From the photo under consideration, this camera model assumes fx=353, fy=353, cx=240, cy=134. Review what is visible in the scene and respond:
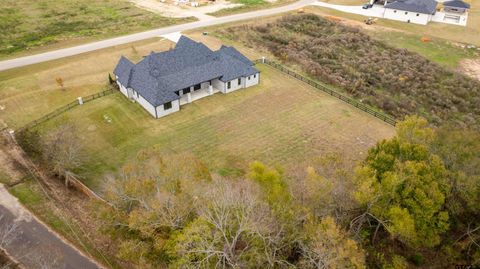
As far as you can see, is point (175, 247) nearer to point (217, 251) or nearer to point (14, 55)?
point (217, 251)

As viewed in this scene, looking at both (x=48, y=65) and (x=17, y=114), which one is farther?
(x=48, y=65)

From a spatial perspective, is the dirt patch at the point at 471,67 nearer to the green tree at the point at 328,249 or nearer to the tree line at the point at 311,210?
the tree line at the point at 311,210

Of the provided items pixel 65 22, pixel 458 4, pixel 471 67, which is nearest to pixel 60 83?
pixel 65 22

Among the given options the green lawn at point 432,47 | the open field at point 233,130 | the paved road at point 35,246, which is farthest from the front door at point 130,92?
the green lawn at point 432,47

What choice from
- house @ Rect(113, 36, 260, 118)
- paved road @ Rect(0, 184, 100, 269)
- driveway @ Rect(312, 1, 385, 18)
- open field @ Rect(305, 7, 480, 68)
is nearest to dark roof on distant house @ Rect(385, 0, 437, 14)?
open field @ Rect(305, 7, 480, 68)

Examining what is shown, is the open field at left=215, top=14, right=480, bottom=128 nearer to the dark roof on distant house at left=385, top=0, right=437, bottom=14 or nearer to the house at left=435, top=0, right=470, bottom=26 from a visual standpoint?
the dark roof on distant house at left=385, top=0, right=437, bottom=14

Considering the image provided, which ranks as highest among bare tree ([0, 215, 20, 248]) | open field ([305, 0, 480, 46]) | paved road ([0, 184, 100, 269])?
open field ([305, 0, 480, 46])

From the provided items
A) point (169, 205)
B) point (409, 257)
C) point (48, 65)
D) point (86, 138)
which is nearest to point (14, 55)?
point (48, 65)
